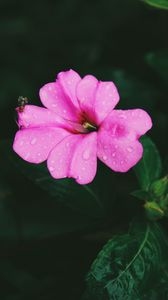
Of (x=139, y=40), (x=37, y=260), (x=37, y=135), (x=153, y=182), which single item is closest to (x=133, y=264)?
(x=153, y=182)

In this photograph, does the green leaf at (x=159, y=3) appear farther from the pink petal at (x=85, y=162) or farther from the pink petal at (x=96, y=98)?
the pink petal at (x=85, y=162)

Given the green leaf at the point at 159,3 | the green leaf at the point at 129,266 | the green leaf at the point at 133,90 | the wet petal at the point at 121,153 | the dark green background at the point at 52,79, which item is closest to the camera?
the wet petal at the point at 121,153

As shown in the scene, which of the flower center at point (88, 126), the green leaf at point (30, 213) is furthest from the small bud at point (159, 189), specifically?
the green leaf at point (30, 213)

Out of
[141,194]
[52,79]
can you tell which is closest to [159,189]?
[141,194]

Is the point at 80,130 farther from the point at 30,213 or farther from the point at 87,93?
the point at 30,213

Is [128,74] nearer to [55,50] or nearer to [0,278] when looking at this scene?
[55,50]

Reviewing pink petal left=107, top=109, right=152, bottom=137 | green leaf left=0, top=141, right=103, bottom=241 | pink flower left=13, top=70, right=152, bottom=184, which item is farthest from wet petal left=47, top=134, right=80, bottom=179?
green leaf left=0, top=141, right=103, bottom=241
